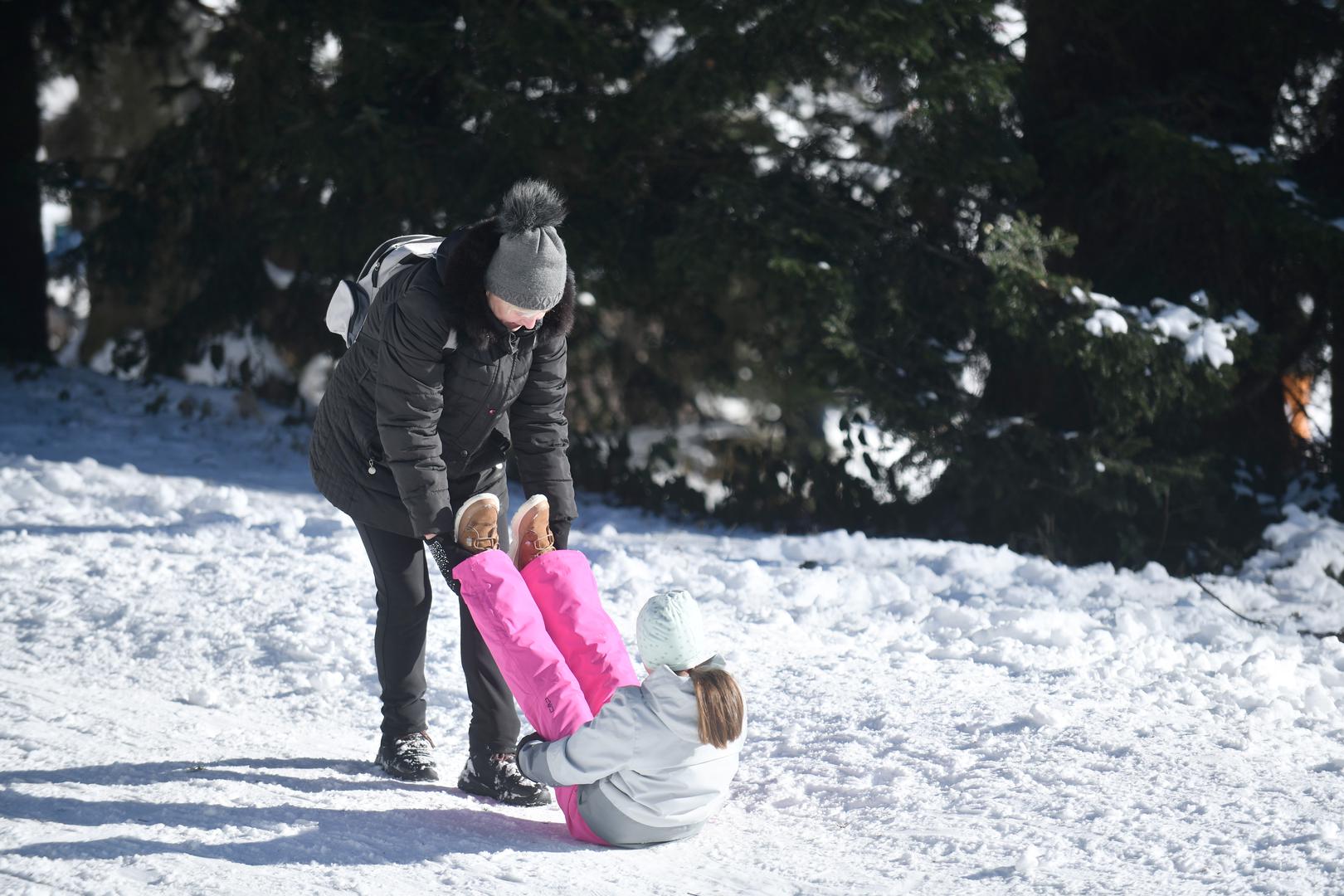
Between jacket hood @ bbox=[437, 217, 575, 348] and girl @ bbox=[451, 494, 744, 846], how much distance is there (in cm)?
47

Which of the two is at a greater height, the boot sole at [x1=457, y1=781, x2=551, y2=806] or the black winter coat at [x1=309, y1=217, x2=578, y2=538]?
the black winter coat at [x1=309, y1=217, x2=578, y2=538]

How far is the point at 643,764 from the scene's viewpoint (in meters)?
3.17

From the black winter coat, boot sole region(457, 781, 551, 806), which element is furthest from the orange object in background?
boot sole region(457, 781, 551, 806)

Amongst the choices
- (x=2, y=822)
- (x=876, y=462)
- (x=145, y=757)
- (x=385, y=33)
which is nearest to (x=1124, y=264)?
(x=876, y=462)

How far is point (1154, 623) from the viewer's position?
5.35 meters

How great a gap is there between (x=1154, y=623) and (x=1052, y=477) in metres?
1.83

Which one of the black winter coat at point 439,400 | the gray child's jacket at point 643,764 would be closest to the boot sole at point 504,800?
the gray child's jacket at point 643,764

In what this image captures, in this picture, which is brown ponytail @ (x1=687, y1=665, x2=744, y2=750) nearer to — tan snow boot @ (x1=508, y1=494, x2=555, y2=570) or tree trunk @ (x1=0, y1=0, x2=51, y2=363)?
tan snow boot @ (x1=508, y1=494, x2=555, y2=570)

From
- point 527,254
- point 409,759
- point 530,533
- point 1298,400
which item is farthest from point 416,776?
point 1298,400

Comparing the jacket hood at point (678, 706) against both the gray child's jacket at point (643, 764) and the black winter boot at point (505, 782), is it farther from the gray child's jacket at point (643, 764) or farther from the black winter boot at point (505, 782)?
the black winter boot at point (505, 782)

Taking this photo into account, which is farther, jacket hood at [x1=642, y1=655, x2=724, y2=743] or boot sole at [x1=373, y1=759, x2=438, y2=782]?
boot sole at [x1=373, y1=759, x2=438, y2=782]

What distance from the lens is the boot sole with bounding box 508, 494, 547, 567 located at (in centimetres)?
359

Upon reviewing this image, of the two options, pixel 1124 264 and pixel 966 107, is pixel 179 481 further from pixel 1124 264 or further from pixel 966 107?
pixel 1124 264

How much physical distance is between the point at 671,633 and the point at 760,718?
1379 millimetres
